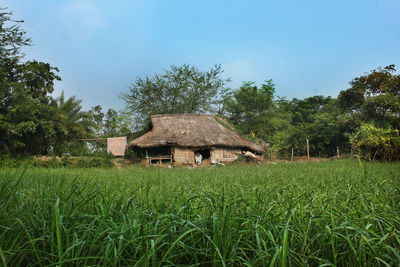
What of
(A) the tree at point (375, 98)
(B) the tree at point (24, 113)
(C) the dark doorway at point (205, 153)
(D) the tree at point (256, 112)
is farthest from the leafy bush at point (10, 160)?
(A) the tree at point (375, 98)

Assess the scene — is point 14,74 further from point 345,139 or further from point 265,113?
point 345,139

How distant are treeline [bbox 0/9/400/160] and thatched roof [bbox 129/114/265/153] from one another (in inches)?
72.3

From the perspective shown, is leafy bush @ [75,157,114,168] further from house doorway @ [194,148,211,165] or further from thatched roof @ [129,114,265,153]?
house doorway @ [194,148,211,165]

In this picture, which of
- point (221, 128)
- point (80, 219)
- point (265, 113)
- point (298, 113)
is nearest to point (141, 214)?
point (80, 219)

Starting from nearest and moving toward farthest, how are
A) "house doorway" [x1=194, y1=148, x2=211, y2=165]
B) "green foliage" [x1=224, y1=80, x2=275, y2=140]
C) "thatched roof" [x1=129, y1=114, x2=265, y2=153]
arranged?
1. "thatched roof" [x1=129, y1=114, x2=265, y2=153]
2. "house doorway" [x1=194, y1=148, x2=211, y2=165]
3. "green foliage" [x1=224, y1=80, x2=275, y2=140]

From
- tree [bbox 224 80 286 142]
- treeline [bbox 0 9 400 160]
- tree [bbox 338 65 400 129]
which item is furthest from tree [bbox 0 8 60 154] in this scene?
tree [bbox 338 65 400 129]

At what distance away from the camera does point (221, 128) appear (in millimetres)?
19453

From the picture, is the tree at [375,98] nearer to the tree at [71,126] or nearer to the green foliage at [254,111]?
the green foliage at [254,111]

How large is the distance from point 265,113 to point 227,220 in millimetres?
21829

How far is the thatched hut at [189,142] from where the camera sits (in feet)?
55.5

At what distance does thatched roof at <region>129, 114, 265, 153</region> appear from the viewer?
661 inches

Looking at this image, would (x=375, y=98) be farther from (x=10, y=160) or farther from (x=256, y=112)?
(x=10, y=160)

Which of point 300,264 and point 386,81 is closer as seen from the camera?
point 300,264

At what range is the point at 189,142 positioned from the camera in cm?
1694
